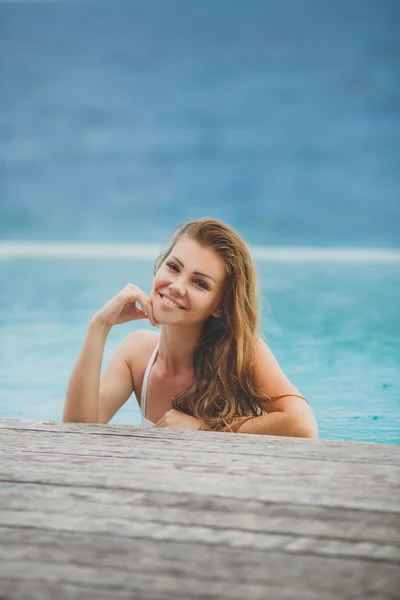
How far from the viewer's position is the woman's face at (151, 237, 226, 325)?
2.26m

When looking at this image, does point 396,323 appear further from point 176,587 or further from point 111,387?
point 176,587

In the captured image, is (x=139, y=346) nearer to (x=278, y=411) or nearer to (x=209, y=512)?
(x=278, y=411)

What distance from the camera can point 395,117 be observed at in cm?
1281

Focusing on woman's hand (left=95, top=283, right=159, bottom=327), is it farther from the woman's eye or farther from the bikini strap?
the bikini strap

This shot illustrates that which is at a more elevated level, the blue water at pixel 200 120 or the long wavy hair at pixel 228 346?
the blue water at pixel 200 120

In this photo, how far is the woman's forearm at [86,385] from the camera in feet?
7.01

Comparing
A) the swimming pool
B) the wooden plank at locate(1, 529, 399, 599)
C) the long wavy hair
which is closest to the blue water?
the swimming pool

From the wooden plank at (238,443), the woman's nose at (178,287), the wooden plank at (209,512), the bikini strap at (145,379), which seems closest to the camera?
the wooden plank at (209,512)

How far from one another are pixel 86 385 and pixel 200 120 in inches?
467

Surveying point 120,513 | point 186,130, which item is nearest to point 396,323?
point 186,130

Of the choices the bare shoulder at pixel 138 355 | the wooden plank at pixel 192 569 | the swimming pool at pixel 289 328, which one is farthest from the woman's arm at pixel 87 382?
the wooden plank at pixel 192 569

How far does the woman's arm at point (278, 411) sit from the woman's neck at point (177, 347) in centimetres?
23

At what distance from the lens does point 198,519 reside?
33.1 inches

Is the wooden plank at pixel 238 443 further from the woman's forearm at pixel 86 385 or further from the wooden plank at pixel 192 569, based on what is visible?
the woman's forearm at pixel 86 385
